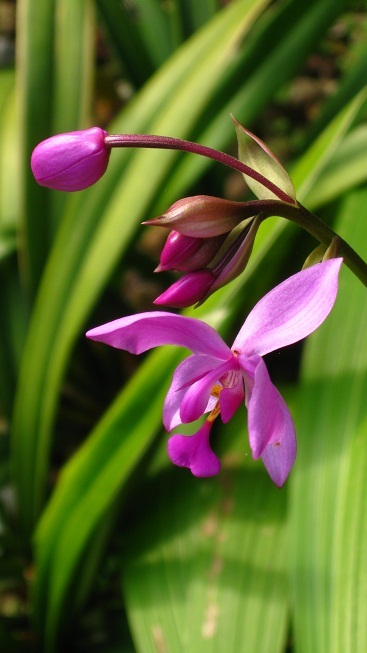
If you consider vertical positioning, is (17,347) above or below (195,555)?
above

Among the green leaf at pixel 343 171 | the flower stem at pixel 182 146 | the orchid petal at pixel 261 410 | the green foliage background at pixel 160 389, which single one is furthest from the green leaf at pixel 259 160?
the green leaf at pixel 343 171

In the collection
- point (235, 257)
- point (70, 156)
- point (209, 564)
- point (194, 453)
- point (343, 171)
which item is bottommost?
point (209, 564)

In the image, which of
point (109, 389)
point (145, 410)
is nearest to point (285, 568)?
point (145, 410)

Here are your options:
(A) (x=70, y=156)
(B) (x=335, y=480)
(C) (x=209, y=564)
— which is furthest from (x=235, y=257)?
(C) (x=209, y=564)

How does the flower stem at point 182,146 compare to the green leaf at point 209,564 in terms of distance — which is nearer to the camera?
the flower stem at point 182,146

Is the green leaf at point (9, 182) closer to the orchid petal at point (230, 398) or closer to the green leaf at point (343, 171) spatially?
the green leaf at point (343, 171)

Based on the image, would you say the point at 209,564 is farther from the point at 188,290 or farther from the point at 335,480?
the point at 188,290

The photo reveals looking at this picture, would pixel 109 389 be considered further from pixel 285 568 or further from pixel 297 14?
pixel 297 14
